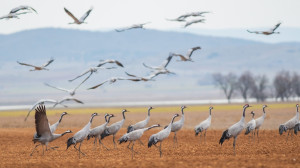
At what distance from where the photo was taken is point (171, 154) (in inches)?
969

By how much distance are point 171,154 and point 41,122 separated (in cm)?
484

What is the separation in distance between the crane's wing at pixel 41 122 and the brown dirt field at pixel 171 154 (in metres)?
0.90

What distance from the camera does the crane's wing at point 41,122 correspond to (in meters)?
22.8

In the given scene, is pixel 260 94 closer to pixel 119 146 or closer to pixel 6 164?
pixel 119 146

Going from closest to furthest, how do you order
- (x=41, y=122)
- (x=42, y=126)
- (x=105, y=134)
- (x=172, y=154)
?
1. (x=41, y=122)
2. (x=42, y=126)
3. (x=172, y=154)
4. (x=105, y=134)

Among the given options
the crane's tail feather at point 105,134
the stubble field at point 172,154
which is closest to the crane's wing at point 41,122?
the stubble field at point 172,154

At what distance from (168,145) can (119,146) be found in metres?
2.11

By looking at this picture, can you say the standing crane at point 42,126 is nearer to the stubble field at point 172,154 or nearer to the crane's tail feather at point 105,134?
the stubble field at point 172,154

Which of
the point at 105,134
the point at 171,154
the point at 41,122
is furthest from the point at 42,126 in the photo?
the point at 105,134

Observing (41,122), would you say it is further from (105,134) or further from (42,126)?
(105,134)

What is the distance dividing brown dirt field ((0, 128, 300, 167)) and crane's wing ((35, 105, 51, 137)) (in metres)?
0.90

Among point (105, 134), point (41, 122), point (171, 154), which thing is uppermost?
point (41, 122)

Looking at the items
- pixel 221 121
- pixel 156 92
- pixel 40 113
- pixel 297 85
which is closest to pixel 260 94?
pixel 297 85

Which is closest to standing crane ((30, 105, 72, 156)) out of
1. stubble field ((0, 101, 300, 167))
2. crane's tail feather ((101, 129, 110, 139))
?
stubble field ((0, 101, 300, 167))
